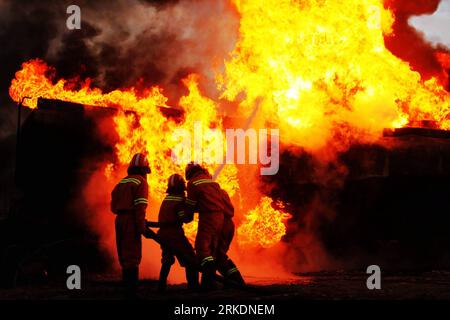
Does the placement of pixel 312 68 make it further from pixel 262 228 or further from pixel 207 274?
pixel 207 274

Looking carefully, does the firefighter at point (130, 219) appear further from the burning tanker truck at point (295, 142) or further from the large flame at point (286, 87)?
the large flame at point (286, 87)

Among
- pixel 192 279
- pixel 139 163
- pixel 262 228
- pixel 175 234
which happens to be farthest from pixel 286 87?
pixel 192 279

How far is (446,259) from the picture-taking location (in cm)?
1455

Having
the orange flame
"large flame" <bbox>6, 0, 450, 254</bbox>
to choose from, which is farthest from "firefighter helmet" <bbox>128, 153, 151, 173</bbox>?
the orange flame

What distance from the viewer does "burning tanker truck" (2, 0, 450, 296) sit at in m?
13.0

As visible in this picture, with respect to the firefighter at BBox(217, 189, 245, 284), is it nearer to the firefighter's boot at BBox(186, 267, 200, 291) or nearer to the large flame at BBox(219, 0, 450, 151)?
the firefighter's boot at BBox(186, 267, 200, 291)

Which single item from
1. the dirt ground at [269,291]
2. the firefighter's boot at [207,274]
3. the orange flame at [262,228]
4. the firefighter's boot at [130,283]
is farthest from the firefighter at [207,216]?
the orange flame at [262,228]

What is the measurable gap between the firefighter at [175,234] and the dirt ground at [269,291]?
371mm

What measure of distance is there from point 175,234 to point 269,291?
5.81ft

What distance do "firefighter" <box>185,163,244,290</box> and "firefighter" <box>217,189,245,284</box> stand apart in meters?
0.02

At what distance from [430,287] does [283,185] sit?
581 centimetres

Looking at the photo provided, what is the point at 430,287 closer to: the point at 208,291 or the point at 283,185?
the point at 208,291

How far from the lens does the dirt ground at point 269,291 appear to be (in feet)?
26.0

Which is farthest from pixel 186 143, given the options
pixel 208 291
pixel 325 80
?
pixel 208 291
